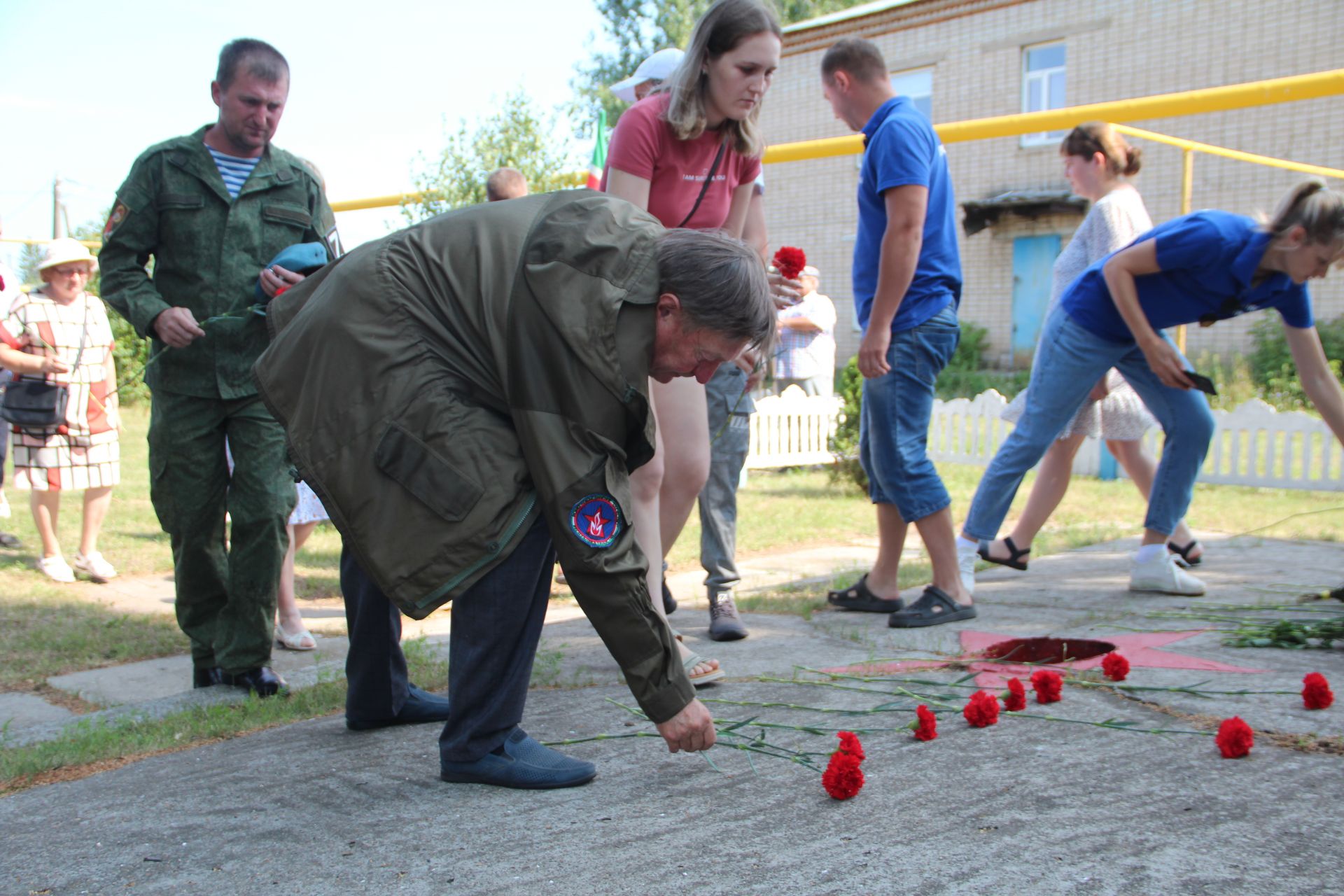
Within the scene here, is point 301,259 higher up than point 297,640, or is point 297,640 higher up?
point 301,259

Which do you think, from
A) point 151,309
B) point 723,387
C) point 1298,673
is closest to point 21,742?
point 151,309

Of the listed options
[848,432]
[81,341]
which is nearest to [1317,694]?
[81,341]

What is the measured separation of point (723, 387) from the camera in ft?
13.7

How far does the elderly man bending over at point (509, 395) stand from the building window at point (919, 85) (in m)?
19.0

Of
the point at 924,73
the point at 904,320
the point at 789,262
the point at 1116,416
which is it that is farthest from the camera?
the point at 924,73

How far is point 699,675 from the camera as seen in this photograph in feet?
10.5

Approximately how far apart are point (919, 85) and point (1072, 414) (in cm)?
1710

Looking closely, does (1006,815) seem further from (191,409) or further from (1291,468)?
(1291,468)

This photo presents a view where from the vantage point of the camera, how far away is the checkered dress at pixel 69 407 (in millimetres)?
6195

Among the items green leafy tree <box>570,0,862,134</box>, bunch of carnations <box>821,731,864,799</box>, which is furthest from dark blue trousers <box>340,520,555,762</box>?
green leafy tree <box>570,0,862,134</box>

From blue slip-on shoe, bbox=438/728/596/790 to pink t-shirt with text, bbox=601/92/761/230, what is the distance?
1655 mm

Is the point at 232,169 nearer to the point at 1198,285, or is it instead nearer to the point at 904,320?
the point at 904,320

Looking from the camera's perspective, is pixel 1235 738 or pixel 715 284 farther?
pixel 1235 738

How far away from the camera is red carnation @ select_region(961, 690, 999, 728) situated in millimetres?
2717
